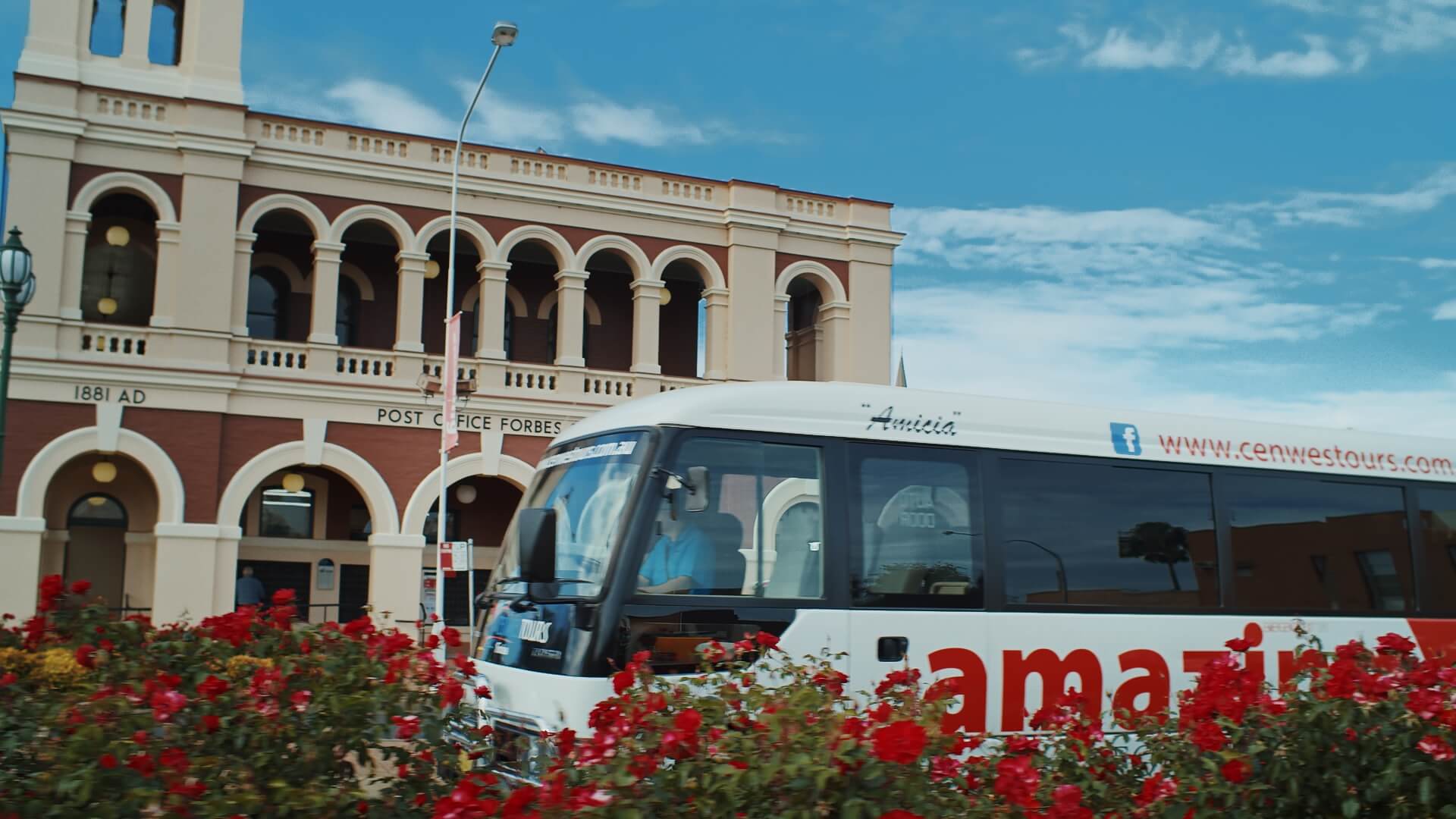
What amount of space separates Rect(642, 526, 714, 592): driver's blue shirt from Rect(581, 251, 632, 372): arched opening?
22.5 m

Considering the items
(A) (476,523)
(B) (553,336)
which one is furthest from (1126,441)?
(B) (553,336)

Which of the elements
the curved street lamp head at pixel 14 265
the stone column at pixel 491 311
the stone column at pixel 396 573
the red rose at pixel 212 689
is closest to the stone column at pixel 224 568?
the stone column at pixel 396 573

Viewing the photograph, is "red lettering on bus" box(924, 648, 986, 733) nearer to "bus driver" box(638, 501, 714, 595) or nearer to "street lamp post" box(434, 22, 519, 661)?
"bus driver" box(638, 501, 714, 595)

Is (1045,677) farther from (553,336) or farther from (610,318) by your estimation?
(610,318)

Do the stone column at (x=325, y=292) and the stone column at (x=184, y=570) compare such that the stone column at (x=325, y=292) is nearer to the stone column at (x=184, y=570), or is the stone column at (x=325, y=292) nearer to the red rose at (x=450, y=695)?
the stone column at (x=184, y=570)

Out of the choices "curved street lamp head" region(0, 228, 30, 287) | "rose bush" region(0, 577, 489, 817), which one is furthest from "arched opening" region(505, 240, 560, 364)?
"rose bush" region(0, 577, 489, 817)

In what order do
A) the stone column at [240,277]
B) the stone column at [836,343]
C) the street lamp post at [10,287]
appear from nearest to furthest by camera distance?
the street lamp post at [10,287]
the stone column at [240,277]
the stone column at [836,343]

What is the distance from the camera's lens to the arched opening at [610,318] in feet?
97.8

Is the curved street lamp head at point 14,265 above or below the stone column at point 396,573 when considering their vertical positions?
above

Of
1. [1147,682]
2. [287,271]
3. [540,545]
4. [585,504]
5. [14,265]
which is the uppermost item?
[287,271]

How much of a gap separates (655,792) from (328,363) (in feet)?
74.1

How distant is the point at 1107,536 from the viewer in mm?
8531

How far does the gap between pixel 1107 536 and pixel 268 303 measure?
2270 cm

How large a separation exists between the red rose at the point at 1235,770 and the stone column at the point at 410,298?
74.9 ft
